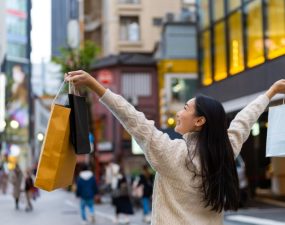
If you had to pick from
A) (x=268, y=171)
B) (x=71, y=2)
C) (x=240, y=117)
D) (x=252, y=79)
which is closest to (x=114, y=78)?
(x=71, y=2)

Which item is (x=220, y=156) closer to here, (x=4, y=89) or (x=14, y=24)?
(x=4, y=89)

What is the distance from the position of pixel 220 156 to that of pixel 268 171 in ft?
69.3

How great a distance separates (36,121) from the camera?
10269cm

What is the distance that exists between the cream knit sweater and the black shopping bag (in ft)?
0.68

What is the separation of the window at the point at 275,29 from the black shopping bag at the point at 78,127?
47.3 ft

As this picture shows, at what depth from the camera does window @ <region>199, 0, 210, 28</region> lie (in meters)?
23.6

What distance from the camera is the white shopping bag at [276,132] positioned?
371cm

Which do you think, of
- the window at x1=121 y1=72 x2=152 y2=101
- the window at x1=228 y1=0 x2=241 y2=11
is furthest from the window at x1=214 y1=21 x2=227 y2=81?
the window at x1=121 y1=72 x2=152 y2=101

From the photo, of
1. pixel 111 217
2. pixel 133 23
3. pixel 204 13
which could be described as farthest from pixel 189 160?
pixel 133 23

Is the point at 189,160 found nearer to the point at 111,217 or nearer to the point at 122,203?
the point at 122,203

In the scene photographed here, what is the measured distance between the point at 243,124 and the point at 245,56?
16.5 m

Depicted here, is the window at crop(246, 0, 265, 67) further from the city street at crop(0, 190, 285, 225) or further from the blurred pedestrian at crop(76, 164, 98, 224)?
the blurred pedestrian at crop(76, 164, 98, 224)

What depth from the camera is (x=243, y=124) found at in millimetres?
3459

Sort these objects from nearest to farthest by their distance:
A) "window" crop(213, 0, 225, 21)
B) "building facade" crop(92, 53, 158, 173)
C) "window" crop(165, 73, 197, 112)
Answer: "window" crop(213, 0, 225, 21) → "window" crop(165, 73, 197, 112) → "building facade" crop(92, 53, 158, 173)
